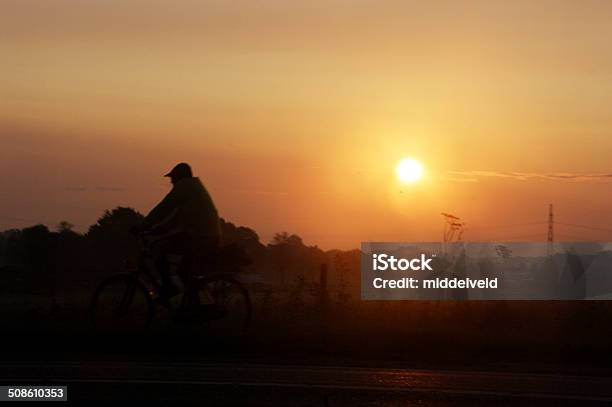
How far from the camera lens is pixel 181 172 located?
15805mm

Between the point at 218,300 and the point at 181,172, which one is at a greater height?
the point at 181,172

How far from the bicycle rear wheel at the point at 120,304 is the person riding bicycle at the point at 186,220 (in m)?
0.81

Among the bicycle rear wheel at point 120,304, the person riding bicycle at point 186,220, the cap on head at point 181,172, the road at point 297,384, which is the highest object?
the cap on head at point 181,172

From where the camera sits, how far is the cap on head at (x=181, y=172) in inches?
622

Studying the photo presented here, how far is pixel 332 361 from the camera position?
1327 centimetres

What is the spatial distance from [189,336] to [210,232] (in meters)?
1.47

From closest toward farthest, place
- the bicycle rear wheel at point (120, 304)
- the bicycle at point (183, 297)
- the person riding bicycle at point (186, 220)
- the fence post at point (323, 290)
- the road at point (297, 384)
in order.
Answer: the road at point (297, 384) → the person riding bicycle at point (186, 220) → the bicycle at point (183, 297) → the bicycle rear wheel at point (120, 304) → the fence post at point (323, 290)

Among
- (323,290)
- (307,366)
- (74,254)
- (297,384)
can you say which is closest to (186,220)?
(307,366)

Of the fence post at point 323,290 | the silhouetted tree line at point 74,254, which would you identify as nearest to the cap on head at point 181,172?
the fence post at point 323,290

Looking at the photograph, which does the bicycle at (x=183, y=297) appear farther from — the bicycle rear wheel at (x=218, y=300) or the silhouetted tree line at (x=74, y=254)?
the silhouetted tree line at (x=74, y=254)

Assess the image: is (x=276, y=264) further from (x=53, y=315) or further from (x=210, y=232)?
(x=210, y=232)

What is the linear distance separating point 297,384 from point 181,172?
5.48 meters

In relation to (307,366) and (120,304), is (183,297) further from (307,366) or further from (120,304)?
(307,366)

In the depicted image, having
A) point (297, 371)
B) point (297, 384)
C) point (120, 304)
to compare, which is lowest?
point (297, 384)
